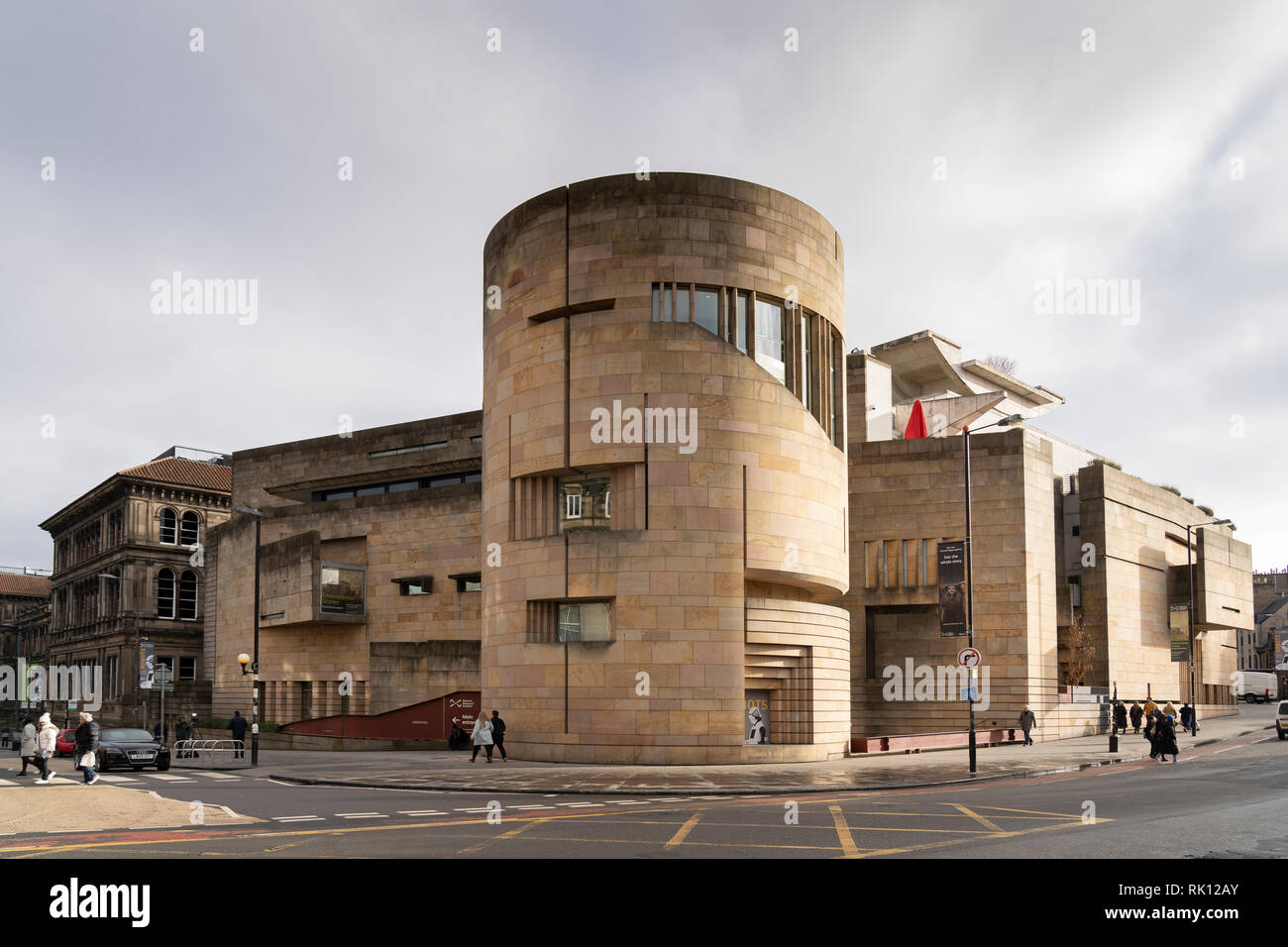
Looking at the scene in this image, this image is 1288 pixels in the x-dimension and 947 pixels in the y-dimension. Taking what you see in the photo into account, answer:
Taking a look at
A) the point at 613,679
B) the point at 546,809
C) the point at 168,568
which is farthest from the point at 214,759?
the point at 168,568

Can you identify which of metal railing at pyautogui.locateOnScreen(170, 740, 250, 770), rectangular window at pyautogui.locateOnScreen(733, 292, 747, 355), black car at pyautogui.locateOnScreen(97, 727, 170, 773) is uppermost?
rectangular window at pyautogui.locateOnScreen(733, 292, 747, 355)

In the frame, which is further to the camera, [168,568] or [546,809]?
[168,568]

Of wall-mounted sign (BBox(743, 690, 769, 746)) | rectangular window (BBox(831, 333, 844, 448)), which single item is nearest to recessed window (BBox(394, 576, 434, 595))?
rectangular window (BBox(831, 333, 844, 448))

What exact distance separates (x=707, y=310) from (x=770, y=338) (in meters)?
2.44

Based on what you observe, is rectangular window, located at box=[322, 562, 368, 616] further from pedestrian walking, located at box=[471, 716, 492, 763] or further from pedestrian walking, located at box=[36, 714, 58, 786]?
pedestrian walking, located at box=[36, 714, 58, 786]

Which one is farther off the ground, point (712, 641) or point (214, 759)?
point (712, 641)

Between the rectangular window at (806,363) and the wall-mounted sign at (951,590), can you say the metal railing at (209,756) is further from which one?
the wall-mounted sign at (951,590)

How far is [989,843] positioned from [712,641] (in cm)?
1844

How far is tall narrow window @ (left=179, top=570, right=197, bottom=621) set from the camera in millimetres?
84562

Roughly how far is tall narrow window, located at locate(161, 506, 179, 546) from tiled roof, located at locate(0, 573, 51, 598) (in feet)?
182

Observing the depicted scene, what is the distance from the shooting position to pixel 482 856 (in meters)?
13.5

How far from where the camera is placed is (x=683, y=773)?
94.0 feet

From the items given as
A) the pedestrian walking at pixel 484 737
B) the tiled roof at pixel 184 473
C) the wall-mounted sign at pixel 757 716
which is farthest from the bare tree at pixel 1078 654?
the tiled roof at pixel 184 473
